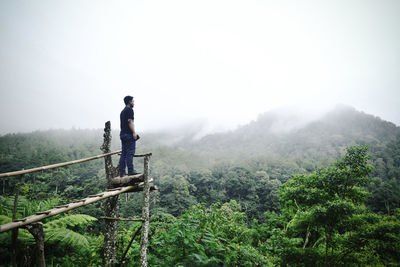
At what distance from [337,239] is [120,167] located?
1169cm

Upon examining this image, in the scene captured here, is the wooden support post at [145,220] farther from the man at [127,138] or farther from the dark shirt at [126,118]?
the dark shirt at [126,118]

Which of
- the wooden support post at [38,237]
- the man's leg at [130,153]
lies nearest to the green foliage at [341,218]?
the man's leg at [130,153]

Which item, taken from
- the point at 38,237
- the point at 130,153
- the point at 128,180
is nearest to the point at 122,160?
the point at 130,153

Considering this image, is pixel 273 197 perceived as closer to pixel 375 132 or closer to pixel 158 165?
pixel 158 165

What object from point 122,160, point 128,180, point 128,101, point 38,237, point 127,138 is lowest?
point 38,237

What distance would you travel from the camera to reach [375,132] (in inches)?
4646

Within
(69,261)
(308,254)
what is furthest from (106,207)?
(308,254)

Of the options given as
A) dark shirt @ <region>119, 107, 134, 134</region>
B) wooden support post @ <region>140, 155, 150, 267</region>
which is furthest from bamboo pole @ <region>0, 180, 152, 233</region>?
dark shirt @ <region>119, 107, 134, 134</region>

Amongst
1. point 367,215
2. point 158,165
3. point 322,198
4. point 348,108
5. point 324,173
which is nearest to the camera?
point 367,215

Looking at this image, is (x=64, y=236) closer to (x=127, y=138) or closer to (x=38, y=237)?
(x=38, y=237)

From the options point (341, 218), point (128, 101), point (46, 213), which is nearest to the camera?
point (46, 213)

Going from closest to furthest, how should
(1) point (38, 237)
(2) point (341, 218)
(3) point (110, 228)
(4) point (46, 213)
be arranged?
(1) point (38, 237), (4) point (46, 213), (3) point (110, 228), (2) point (341, 218)

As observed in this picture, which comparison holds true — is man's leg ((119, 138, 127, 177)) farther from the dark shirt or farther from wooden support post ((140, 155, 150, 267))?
wooden support post ((140, 155, 150, 267))

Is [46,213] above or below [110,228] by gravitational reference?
above
